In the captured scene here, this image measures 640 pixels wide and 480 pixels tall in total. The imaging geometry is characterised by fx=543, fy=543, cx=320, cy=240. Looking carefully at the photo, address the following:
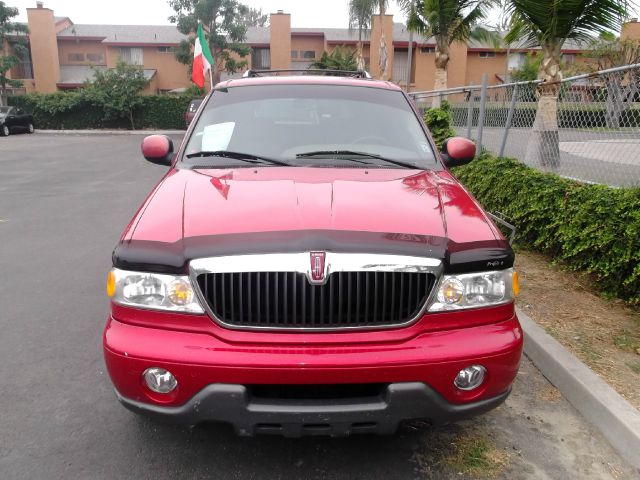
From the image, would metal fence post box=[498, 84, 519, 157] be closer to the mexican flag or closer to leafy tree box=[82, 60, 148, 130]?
the mexican flag

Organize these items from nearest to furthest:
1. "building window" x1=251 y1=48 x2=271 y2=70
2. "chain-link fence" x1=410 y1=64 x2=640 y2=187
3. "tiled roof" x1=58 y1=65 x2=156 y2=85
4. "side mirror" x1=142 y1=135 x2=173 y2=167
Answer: "side mirror" x1=142 y1=135 x2=173 y2=167, "chain-link fence" x1=410 y1=64 x2=640 y2=187, "tiled roof" x1=58 y1=65 x2=156 y2=85, "building window" x1=251 y1=48 x2=271 y2=70

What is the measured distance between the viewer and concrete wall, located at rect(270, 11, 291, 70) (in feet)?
136

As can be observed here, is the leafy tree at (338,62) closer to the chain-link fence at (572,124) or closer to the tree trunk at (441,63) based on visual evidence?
the tree trunk at (441,63)

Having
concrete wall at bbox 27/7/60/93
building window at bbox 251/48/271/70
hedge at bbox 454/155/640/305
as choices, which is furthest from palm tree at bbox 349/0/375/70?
hedge at bbox 454/155/640/305

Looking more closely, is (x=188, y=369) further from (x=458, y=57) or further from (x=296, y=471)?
(x=458, y=57)

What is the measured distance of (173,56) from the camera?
143 ft

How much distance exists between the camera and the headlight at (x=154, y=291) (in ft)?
7.33

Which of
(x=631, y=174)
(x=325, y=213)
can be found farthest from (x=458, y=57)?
(x=325, y=213)

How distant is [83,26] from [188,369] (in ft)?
169

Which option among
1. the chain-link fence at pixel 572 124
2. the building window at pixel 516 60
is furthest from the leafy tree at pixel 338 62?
the chain-link fence at pixel 572 124

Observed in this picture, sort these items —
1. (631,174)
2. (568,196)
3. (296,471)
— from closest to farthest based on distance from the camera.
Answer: (296,471), (631,174), (568,196)

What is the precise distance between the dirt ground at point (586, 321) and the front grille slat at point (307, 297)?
171cm

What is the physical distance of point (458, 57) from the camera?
42.2m

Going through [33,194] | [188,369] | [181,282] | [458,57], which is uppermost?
[458,57]
